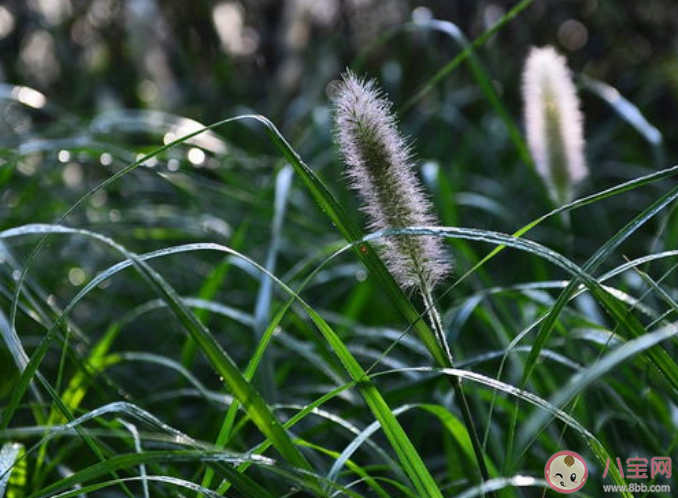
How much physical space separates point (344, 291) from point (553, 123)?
1173mm

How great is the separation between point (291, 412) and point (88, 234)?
36.5 inches

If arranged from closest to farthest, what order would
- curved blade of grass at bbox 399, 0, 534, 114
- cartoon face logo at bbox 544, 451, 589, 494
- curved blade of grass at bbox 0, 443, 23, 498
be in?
curved blade of grass at bbox 0, 443, 23, 498 < cartoon face logo at bbox 544, 451, 589, 494 < curved blade of grass at bbox 399, 0, 534, 114

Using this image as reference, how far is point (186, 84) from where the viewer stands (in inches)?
196

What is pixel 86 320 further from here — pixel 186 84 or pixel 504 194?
pixel 186 84

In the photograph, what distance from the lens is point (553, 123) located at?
177 cm

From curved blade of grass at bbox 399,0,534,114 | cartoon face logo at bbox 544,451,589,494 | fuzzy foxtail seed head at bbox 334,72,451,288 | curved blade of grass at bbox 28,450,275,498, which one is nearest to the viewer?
curved blade of grass at bbox 28,450,275,498

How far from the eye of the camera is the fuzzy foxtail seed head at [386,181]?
42.5 inches

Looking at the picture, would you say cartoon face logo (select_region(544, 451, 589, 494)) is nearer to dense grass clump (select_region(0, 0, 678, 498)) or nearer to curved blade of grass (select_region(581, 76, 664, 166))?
dense grass clump (select_region(0, 0, 678, 498))

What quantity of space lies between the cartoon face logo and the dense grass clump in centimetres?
4

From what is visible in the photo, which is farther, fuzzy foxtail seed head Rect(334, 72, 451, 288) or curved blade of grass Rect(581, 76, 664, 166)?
curved blade of grass Rect(581, 76, 664, 166)

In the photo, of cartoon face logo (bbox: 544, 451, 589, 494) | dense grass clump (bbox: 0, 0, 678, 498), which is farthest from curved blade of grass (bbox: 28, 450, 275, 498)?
cartoon face logo (bbox: 544, 451, 589, 494)

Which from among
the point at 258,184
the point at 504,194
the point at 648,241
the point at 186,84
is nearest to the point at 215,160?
the point at 258,184

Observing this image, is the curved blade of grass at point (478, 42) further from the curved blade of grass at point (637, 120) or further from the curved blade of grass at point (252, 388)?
the curved blade of grass at point (252, 388)

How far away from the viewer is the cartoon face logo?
1.34 m
